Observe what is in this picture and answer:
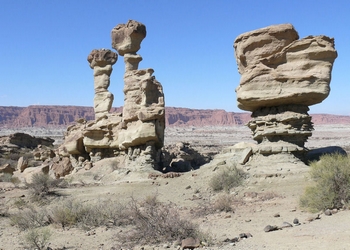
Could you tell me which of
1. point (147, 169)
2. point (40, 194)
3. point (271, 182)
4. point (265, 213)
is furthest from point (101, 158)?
point (265, 213)

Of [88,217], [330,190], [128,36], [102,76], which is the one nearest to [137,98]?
[128,36]

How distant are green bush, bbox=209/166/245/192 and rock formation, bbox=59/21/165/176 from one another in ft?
19.9

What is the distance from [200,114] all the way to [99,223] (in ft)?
489

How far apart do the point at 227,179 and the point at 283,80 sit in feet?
14.4

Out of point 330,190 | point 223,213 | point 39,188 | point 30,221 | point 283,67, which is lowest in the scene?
point 30,221

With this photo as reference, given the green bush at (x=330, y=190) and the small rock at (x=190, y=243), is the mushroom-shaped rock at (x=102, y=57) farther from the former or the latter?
the small rock at (x=190, y=243)

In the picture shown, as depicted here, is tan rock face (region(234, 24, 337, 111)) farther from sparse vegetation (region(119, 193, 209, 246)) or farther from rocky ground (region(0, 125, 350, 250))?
sparse vegetation (region(119, 193, 209, 246))

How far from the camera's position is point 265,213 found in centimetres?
942

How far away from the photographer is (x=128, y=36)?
21.4 metres

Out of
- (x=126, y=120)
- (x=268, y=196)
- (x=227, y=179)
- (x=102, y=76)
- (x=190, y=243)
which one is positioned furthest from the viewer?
(x=102, y=76)

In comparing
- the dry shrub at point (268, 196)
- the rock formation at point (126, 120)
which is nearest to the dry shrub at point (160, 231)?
the dry shrub at point (268, 196)

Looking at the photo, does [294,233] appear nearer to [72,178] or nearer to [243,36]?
[243,36]

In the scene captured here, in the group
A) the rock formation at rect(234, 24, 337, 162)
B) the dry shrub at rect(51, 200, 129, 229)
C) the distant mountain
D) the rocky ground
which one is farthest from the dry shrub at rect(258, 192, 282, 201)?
the distant mountain

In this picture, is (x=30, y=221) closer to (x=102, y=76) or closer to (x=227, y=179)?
(x=227, y=179)
